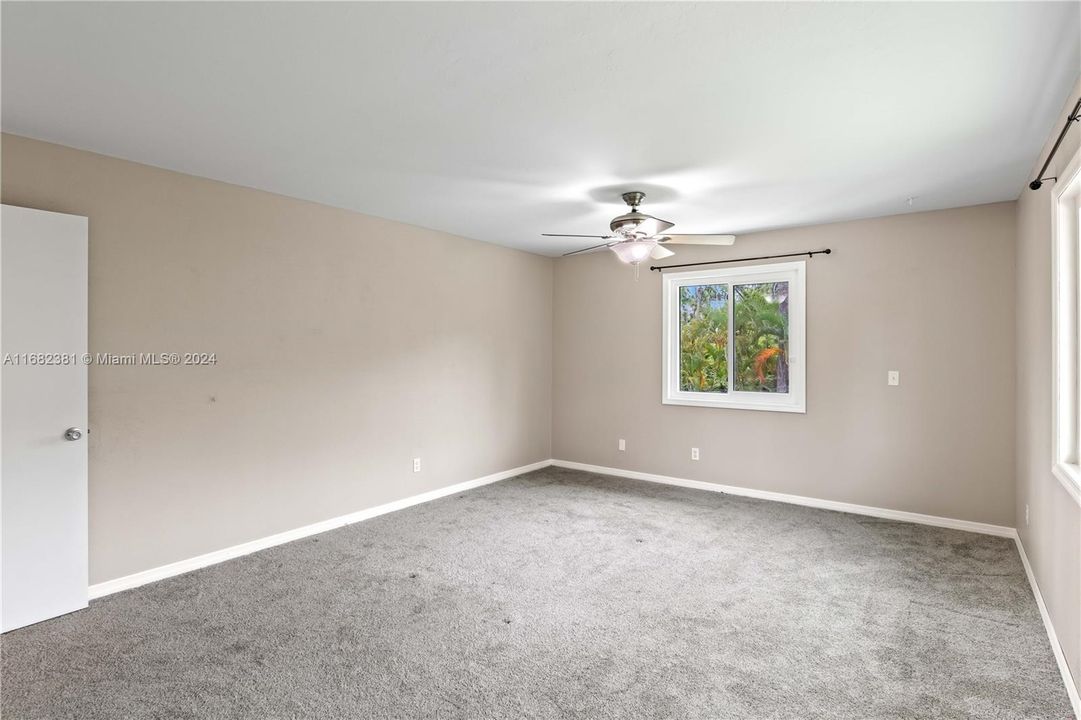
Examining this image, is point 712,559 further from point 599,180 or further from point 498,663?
point 599,180

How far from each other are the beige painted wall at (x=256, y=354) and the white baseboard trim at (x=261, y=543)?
4 centimetres

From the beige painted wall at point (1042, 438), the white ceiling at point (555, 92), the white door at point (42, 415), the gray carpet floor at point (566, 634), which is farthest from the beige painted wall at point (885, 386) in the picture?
the white door at point (42, 415)

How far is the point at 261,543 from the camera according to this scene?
3797 millimetres

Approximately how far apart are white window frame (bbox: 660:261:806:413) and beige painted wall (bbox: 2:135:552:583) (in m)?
1.76

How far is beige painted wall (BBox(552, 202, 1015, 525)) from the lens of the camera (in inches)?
162

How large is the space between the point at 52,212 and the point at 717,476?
16.9ft

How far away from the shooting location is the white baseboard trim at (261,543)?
10.3 ft

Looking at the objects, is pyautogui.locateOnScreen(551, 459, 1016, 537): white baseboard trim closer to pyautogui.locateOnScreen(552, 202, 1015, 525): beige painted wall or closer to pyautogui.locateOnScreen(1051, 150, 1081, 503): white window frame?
pyautogui.locateOnScreen(552, 202, 1015, 525): beige painted wall

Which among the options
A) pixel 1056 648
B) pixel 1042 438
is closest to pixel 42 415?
pixel 1056 648

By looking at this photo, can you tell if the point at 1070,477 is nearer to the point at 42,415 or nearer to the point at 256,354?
the point at 256,354

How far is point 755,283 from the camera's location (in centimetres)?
517

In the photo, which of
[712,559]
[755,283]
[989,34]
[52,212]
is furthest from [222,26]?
[755,283]

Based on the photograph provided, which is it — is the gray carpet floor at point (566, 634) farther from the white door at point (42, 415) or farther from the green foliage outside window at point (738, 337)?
the green foliage outside window at point (738, 337)

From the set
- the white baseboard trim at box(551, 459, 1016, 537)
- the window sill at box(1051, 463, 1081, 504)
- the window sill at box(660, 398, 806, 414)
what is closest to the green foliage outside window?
the window sill at box(660, 398, 806, 414)
